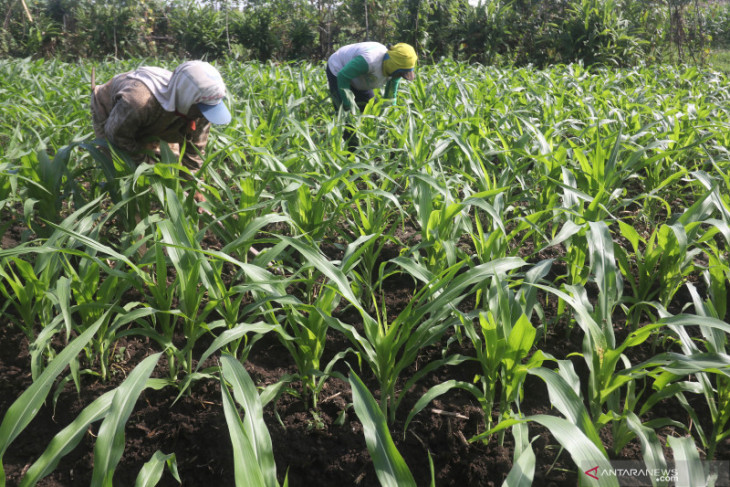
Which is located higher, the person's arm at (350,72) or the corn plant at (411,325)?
the person's arm at (350,72)

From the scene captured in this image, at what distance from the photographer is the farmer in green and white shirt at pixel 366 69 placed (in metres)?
3.14

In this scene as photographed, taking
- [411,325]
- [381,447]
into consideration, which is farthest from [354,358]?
[381,447]

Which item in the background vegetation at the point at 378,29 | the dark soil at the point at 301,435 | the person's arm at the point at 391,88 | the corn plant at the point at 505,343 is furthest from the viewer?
the background vegetation at the point at 378,29

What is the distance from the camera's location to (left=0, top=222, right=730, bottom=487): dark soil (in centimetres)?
120

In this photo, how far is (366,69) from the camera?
3271 millimetres

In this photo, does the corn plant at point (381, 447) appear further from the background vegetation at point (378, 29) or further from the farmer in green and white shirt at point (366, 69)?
the background vegetation at point (378, 29)

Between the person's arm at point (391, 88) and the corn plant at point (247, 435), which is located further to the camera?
the person's arm at point (391, 88)

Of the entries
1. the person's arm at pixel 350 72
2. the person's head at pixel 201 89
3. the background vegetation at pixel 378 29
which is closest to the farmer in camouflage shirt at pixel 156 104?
the person's head at pixel 201 89

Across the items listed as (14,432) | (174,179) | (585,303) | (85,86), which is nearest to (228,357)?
(14,432)

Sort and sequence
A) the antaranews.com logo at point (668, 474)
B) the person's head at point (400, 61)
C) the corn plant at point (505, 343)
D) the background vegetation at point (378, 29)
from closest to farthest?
the antaranews.com logo at point (668, 474), the corn plant at point (505, 343), the person's head at point (400, 61), the background vegetation at point (378, 29)

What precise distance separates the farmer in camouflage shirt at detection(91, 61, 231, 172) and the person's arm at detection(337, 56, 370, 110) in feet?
3.96

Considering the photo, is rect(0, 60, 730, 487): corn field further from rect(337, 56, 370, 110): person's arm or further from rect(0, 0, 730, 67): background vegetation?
rect(0, 0, 730, 67): background vegetation

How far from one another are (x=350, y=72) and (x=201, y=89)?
140 cm

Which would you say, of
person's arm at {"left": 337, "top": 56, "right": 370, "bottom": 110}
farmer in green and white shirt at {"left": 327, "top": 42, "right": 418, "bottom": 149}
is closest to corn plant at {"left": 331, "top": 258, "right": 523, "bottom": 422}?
farmer in green and white shirt at {"left": 327, "top": 42, "right": 418, "bottom": 149}
